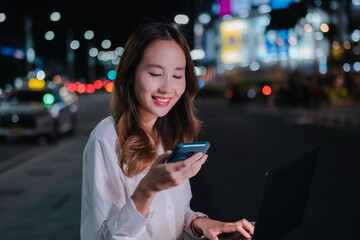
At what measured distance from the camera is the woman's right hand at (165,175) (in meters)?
1.47

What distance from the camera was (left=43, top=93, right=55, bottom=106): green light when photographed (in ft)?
45.7

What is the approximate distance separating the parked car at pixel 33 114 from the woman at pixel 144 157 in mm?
11493

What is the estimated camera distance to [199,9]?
91.0 m

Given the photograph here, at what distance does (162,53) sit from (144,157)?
418 millimetres

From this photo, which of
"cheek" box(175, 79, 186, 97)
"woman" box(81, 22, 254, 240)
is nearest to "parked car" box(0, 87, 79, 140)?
"woman" box(81, 22, 254, 240)

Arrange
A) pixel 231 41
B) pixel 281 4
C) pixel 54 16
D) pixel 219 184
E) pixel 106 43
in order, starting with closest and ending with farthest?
pixel 219 184 → pixel 281 4 → pixel 54 16 → pixel 231 41 → pixel 106 43

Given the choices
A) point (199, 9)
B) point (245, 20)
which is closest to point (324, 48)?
point (245, 20)

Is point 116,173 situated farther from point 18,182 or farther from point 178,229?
point 18,182

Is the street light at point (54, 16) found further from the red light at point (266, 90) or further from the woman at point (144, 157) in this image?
the woman at point (144, 157)

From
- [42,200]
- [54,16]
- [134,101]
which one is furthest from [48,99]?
[54,16]

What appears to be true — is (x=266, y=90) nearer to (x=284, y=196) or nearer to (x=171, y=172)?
(x=284, y=196)

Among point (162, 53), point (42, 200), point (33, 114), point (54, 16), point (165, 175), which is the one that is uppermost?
point (54, 16)

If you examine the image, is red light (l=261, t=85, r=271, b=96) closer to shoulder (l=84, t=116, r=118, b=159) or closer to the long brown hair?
the long brown hair

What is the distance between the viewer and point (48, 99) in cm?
1411
